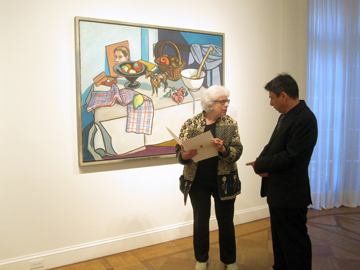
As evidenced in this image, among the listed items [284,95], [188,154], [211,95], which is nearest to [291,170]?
[284,95]

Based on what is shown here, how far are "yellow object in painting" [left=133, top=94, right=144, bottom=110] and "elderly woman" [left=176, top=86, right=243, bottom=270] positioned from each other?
79 centimetres

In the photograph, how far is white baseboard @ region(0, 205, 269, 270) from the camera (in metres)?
2.93

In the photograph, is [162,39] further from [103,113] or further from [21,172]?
[21,172]

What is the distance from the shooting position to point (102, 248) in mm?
3297

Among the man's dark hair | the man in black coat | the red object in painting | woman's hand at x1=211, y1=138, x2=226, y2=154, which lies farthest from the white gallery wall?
the man's dark hair

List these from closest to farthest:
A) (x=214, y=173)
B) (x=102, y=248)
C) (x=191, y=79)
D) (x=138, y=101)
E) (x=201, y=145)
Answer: (x=201, y=145), (x=214, y=173), (x=102, y=248), (x=138, y=101), (x=191, y=79)

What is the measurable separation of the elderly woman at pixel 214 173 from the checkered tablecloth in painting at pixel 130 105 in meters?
0.75

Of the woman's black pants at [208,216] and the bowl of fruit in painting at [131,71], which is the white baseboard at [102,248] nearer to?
the woman's black pants at [208,216]

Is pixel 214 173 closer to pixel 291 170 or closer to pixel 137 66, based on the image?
pixel 291 170

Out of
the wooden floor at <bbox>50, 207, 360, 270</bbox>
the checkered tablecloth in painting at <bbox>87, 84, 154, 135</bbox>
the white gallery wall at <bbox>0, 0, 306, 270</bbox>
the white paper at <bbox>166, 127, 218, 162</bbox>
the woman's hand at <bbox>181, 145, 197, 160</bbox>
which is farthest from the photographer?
the checkered tablecloth in painting at <bbox>87, 84, 154, 135</bbox>

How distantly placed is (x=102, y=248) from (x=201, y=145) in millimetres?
1643

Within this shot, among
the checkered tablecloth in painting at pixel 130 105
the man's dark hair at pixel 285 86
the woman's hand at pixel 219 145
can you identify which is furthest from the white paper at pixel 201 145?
the checkered tablecloth in painting at pixel 130 105

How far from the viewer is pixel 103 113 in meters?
3.23

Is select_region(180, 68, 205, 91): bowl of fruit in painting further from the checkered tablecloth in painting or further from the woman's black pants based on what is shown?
the woman's black pants
